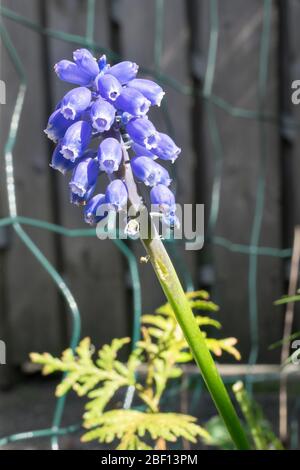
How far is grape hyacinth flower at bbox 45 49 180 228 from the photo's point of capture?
2.24 ft

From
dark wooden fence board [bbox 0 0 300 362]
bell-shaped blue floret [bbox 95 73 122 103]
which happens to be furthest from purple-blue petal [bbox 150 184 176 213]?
dark wooden fence board [bbox 0 0 300 362]

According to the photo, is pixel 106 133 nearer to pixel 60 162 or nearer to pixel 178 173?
pixel 60 162

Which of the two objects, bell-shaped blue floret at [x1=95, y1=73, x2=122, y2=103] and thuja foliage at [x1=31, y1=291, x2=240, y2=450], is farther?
thuja foliage at [x1=31, y1=291, x2=240, y2=450]

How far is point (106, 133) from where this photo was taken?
717 mm

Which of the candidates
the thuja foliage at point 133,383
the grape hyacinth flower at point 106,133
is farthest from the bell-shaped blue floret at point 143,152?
the thuja foliage at point 133,383

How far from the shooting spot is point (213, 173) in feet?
7.45

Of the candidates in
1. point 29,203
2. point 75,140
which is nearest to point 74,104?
point 75,140

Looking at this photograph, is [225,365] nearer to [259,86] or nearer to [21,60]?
[259,86]

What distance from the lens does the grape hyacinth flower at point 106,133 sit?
68 cm

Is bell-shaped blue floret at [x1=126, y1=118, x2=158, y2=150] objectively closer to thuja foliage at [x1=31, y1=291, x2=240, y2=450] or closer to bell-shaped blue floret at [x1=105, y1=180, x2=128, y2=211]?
bell-shaped blue floret at [x1=105, y1=180, x2=128, y2=211]

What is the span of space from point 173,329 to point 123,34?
4.45 feet

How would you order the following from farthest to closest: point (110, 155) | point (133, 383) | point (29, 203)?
point (29, 203) → point (133, 383) → point (110, 155)

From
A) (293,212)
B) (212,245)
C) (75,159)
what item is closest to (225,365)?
(212,245)

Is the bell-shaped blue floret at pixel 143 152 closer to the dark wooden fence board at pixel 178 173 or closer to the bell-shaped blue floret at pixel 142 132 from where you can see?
the bell-shaped blue floret at pixel 142 132
